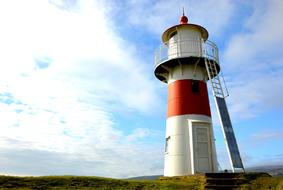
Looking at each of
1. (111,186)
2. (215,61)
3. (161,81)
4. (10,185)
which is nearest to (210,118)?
(215,61)

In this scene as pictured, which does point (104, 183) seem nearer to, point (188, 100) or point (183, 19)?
point (188, 100)

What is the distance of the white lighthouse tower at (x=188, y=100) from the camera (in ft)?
58.0

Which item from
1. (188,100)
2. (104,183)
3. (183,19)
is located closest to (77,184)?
(104,183)

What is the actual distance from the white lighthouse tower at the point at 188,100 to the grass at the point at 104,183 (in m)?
2.64

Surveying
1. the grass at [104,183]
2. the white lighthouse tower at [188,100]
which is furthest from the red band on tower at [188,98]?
the grass at [104,183]

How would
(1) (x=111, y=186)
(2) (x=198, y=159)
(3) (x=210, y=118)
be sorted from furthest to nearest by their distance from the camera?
(3) (x=210, y=118) < (2) (x=198, y=159) < (1) (x=111, y=186)

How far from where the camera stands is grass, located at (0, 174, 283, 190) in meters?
12.2

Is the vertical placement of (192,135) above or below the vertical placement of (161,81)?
below

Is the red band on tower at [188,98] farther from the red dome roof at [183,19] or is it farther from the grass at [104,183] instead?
the grass at [104,183]

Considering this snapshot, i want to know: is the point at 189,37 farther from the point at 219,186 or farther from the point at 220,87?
the point at 219,186

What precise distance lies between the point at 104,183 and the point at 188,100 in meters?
7.63

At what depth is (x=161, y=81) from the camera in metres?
22.1

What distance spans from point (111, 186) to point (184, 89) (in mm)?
8085

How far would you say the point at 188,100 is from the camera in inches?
729
